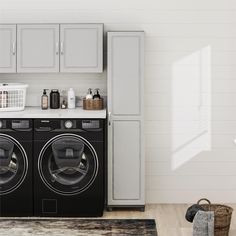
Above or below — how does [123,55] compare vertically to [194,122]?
above

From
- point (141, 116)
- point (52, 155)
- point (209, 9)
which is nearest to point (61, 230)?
point (52, 155)

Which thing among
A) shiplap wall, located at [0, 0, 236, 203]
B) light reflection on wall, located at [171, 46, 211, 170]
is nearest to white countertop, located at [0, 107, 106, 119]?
shiplap wall, located at [0, 0, 236, 203]

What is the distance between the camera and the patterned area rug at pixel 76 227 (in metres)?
5.62

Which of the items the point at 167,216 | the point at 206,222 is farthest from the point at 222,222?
the point at 167,216

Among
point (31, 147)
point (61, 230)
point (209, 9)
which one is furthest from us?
point (209, 9)

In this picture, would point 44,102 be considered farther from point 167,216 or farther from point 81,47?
point 167,216

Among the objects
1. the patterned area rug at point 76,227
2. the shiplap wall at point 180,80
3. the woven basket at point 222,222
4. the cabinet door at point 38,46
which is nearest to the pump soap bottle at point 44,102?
the shiplap wall at point 180,80

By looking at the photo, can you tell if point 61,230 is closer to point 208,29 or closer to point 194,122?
point 194,122

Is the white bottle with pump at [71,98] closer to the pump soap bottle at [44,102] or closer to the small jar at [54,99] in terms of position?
the small jar at [54,99]

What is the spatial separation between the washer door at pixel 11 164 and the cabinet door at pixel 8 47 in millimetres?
732

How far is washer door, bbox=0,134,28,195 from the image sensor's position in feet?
19.9

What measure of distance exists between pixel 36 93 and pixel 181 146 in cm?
158

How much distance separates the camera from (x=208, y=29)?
21.5ft

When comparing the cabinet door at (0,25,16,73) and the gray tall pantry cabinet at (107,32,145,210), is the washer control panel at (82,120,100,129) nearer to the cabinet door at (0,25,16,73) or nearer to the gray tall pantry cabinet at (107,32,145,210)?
the gray tall pantry cabinet at (107,32,145,210)
